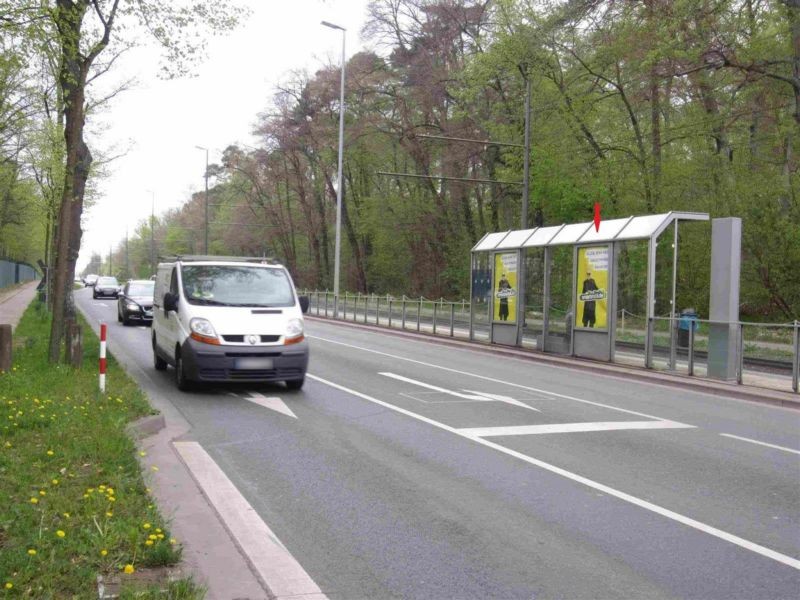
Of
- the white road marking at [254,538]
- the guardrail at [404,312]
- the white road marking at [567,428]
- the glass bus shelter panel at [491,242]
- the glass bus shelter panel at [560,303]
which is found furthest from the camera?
the guardrail at [404,312]

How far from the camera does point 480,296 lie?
78.3 feet

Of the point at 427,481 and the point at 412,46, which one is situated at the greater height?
the point at 412,46

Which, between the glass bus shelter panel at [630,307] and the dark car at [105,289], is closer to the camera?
the glass bus shelter panel at [630,307]

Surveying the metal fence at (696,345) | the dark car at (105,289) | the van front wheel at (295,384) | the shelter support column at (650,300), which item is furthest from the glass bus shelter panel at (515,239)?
the dark car at (105,289)

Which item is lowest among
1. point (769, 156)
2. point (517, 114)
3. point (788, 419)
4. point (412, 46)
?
point (788, 419)

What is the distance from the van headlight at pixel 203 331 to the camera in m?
11.3

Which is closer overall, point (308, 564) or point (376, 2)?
point (308, 564)

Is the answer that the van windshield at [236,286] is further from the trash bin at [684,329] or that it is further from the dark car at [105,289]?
the dark car at [105,289]

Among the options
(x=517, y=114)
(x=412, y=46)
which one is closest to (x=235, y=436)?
(x=517, y=114)

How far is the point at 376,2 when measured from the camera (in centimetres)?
4206

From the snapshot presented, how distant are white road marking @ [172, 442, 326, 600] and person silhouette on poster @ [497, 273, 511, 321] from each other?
15240 mm

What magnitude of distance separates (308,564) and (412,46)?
39.6 m

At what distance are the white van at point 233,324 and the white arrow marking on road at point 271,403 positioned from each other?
27 centimetres

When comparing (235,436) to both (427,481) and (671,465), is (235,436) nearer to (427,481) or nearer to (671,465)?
(427,481)
